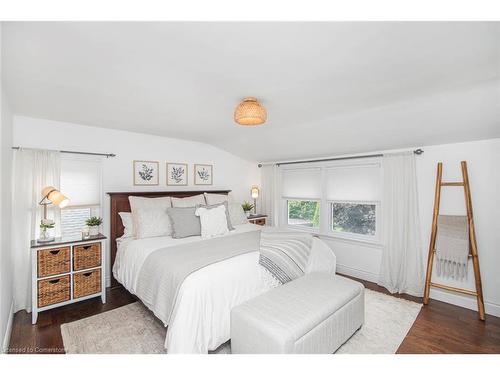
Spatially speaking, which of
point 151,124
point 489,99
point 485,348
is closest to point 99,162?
point 151,124

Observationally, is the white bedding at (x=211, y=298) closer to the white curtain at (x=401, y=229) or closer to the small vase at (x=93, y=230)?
the small vase at (x=93, y=230)

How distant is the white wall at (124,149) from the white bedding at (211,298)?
5.09 ft

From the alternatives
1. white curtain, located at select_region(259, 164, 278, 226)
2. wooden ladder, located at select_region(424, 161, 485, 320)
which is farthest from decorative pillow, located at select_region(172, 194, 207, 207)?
wooden ladder, located at select_region(424, 161, 485, 320)

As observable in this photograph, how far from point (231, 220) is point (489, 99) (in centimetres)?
311

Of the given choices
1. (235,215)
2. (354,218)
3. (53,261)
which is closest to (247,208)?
(235,215)

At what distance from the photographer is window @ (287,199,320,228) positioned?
14.1 feet

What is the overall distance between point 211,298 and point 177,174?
8.42ft

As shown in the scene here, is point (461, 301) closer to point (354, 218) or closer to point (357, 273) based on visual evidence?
point (357, 273)

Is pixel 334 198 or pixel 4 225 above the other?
pixel 334 198

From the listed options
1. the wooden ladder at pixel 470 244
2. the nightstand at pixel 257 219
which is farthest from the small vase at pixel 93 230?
the wooden ladder at pixel 470 244

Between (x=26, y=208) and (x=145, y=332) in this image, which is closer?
(x=145, y=332)

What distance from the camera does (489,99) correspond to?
201cm

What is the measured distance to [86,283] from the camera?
269 cm
